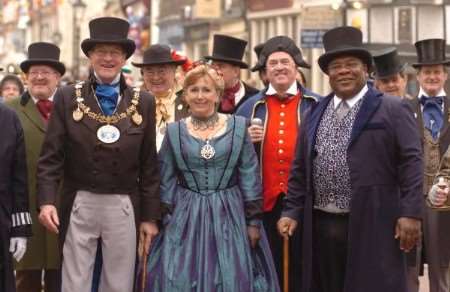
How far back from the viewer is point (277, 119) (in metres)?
7.36

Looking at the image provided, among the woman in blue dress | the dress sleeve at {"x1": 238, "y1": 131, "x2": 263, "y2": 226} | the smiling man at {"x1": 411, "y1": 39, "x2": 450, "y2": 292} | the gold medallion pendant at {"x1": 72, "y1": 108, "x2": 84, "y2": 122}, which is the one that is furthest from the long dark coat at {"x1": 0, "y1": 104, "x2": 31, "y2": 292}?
the smiling man at {"x1": 411, "y1": 39, "x2": 450, "y2": 292}

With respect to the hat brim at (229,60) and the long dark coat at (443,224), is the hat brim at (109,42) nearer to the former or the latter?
the hat brim at (229,60)

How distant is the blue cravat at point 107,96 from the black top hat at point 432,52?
304 cm

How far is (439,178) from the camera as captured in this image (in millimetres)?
6762

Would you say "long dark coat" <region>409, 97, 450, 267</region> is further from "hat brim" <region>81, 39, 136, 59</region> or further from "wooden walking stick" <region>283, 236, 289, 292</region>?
"hat brim" <region>81, 39, 136, 59</region>

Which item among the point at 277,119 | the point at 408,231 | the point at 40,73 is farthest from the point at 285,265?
the point at 40,73

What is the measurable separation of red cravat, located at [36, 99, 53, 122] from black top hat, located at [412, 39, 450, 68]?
9.90 ft

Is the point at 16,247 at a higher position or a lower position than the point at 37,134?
lower

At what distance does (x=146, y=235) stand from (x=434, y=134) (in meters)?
2.83

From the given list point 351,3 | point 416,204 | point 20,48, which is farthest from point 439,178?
point 20,48

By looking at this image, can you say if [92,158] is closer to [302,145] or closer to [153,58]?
[302,145]

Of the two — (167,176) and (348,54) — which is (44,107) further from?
(348,54)

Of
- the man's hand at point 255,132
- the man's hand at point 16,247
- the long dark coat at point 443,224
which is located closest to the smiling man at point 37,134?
the man's hand at point 16,247

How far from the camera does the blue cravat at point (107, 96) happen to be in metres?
6.23
